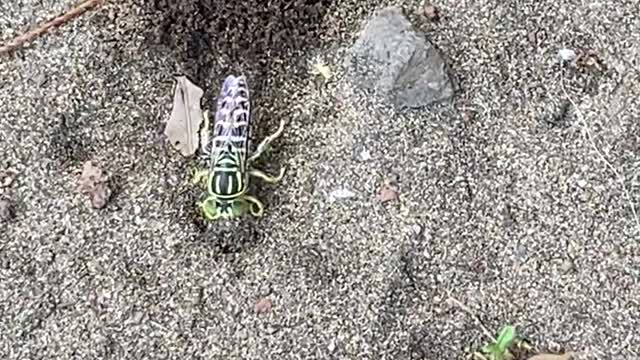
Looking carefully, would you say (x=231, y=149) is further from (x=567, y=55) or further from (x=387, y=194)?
(x=567, y=55)

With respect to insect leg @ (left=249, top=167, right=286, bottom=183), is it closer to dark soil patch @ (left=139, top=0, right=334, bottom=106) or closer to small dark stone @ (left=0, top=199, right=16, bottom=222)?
dark soil patch @ (left=139, top=0, right=334, bottom=106)

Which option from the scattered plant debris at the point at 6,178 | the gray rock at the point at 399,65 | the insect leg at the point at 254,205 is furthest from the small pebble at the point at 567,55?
the scattered plant debris at the point at 6,178

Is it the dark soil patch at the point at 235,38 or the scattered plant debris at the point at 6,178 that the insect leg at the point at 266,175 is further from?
the scattered plant debris at the point at 6,178

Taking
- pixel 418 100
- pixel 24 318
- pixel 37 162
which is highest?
pixel 418 100

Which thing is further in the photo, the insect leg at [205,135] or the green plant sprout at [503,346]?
the insect leg at [205,135]

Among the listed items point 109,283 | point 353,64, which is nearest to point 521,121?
point 353,64

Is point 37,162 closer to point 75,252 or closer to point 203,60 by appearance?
point 75,252
